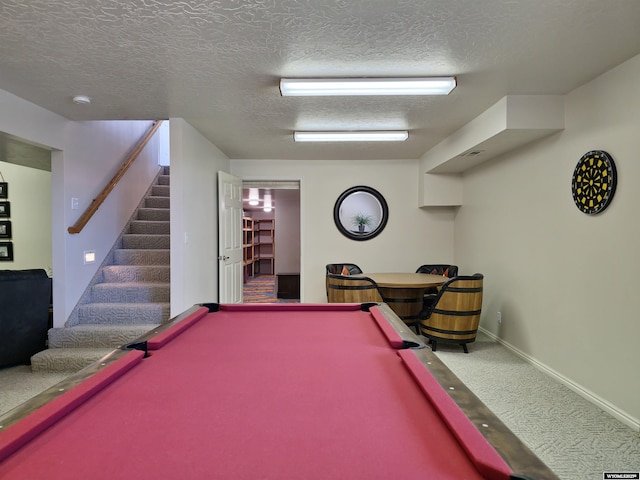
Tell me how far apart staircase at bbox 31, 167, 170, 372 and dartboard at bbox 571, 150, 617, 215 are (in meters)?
3.91

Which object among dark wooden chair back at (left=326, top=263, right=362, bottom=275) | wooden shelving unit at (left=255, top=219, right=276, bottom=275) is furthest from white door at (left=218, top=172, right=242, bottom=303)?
wooden shelving unit at (left=255, top=219, right=276, bottom=275)

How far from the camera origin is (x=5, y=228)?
15.9 ft

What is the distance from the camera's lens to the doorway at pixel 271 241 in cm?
675

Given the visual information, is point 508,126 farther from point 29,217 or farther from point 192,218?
point 29,217

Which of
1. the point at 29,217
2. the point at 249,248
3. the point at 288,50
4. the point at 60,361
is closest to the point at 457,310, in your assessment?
the point at 288,50

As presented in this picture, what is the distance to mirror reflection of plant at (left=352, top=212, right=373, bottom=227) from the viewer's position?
5.52 m

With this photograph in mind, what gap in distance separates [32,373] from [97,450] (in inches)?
126

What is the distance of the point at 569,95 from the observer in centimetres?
Answer: 289

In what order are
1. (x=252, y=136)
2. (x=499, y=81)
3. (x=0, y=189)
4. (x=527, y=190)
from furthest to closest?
(x=0, y=189) → (x=252, y=136) → (x=527, y=190) → (x=499, y=81)

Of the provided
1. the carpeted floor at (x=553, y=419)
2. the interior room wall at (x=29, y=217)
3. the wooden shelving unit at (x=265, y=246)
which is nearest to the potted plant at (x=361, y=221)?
the carpeted floor at (x=553, y=419)

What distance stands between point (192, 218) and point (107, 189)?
1.19 meters

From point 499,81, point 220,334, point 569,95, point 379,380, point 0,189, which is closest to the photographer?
point 379,380

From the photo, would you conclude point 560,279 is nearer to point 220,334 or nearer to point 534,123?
point 534,123

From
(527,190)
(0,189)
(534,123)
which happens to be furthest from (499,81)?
(0,189)
